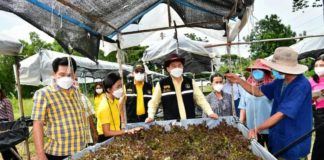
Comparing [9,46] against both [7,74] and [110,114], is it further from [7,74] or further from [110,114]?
[7,74]

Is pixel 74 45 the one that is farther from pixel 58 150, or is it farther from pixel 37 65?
pixel 37 65

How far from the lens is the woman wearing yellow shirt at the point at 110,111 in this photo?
3.65 meters

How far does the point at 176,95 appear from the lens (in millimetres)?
4348

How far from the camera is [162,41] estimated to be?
28.3ft

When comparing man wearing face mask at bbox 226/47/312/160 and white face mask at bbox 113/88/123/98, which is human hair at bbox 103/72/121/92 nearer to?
white face mask at bbox 113/88/123/98

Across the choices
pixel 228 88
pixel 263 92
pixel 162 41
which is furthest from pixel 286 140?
pixel 162 41

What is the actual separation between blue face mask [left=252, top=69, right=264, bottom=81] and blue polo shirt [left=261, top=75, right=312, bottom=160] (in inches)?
35.8

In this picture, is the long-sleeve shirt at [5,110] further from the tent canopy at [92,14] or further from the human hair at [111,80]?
the human hair at [111,80]

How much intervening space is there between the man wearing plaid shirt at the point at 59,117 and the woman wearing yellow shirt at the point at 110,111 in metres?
0.41

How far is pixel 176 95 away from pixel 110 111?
0.99 metres

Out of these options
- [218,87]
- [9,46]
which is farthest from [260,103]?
[9,46]

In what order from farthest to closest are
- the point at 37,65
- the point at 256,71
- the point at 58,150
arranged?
the point at 37,65, the point at 256,71, the point at 58,150

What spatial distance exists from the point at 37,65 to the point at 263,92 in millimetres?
7730

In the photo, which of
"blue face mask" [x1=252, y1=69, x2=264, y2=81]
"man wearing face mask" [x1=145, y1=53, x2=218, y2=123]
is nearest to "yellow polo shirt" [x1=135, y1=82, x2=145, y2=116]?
"man wearing face mask" [x1=145, y1=53, x2=218, y2=123]
